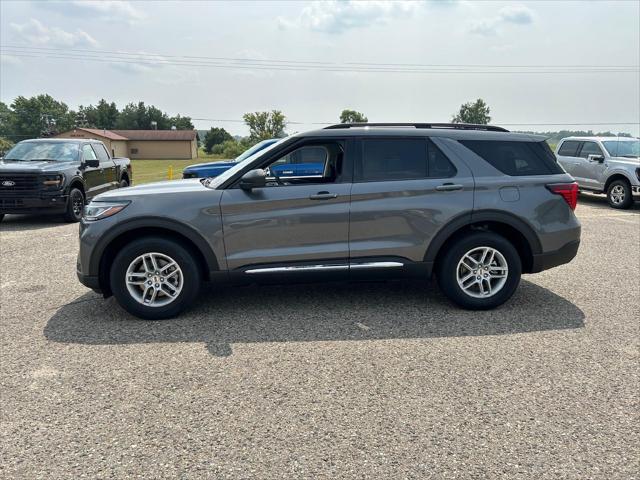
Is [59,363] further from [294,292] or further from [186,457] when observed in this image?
[294,292]

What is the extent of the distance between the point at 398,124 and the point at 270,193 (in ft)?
5.13

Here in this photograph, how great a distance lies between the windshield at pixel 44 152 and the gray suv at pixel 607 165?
13474mm

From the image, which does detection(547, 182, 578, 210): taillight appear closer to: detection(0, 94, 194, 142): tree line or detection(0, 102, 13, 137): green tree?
detection(0, 94, 194, 142): tree line

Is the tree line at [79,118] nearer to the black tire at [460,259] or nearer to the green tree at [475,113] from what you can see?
the green tree at [475,113]

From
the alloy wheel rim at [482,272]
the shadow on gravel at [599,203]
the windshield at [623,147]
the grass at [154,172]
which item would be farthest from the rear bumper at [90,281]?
the windshield at [623,147]

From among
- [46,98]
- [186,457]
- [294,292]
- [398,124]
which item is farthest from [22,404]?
[46,98]

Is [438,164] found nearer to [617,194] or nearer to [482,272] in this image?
[482,272]

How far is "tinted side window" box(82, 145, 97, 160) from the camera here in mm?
11320

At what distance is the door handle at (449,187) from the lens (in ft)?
15.4

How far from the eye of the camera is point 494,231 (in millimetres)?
4973

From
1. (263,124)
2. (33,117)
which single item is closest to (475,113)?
(263,124)

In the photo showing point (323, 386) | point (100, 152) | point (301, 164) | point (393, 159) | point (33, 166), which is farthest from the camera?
point (100, 152)

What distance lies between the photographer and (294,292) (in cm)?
544

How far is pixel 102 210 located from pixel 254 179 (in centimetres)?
148
